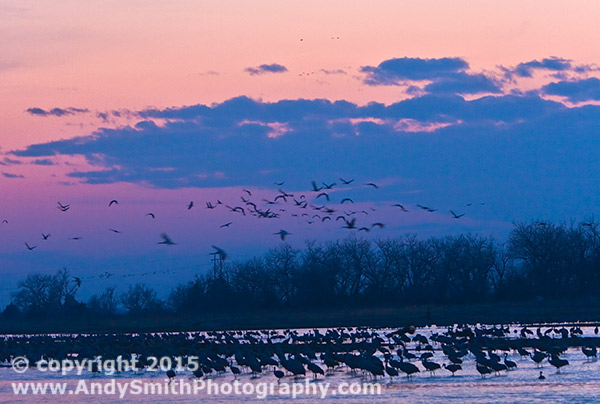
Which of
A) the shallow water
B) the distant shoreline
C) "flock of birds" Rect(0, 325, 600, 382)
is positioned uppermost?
the distant shoreline

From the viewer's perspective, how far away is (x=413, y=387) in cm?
2722

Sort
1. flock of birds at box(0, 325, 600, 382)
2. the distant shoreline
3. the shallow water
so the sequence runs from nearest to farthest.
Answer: the shallow water < flock of birds at box(0, 325, 600, 382) < the distant shoreline

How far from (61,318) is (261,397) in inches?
2897

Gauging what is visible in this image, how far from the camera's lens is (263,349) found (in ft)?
126

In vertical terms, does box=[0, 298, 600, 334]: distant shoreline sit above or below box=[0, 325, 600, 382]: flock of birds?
above

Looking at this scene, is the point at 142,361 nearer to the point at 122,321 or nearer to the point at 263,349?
the point at 263,349

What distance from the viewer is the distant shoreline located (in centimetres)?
6103

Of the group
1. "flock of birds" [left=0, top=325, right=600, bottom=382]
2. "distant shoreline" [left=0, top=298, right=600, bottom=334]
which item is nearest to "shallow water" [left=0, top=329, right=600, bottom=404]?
"flock of birds" [left=0, top=325, right=600, bottom=382]

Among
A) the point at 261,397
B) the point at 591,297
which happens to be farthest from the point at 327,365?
the point at 591,297

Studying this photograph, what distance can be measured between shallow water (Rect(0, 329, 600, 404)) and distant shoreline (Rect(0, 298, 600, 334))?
2632 cm

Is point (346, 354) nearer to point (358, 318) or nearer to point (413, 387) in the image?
point (413, 387)

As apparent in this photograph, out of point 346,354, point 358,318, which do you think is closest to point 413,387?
point 346,354

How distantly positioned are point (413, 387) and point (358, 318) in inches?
1705

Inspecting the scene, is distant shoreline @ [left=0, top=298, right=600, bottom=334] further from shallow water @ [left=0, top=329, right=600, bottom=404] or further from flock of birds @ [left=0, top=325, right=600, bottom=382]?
shallow water @ [left=0, top=329, right=600, bottom=404]
